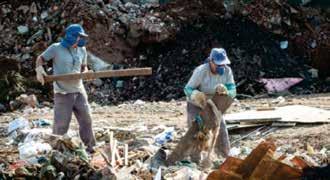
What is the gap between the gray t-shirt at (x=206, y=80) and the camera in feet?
28.7

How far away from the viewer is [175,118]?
12961mm

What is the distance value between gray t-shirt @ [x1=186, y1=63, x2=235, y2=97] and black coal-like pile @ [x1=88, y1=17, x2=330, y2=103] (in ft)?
Answer: 23.9

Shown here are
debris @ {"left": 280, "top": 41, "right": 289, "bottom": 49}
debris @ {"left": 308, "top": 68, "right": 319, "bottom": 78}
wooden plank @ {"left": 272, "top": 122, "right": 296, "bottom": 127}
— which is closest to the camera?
wooden plank @ {"left": 272, "top": 122, "right": 296, "bottom": 127}

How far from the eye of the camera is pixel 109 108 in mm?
14930

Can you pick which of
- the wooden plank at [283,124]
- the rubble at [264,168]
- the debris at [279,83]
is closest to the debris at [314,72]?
the debris at [279,83]

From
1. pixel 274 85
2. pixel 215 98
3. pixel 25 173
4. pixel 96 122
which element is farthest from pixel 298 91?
pixel 25 173

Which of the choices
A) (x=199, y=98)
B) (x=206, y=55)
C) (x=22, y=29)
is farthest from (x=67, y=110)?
(x=22, y=29)

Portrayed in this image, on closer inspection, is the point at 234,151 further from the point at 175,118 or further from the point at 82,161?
the point at 175,118

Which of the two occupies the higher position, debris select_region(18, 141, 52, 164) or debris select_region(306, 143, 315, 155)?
debris select_region(18, 141, 52, 164)

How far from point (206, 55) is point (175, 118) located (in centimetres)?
448

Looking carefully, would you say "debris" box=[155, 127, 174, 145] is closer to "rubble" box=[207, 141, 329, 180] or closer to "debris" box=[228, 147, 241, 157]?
"debris" box=[228, 147, 241, 157]

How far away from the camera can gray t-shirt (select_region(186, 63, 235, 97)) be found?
28.7 ft

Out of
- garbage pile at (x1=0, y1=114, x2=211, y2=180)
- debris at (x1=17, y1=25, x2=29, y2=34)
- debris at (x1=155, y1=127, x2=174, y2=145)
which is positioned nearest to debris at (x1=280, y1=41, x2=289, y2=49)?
debris at (x1=17, y1=25, x2=29, y2=34)

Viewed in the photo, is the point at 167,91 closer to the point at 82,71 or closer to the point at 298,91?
the point at 298,91
